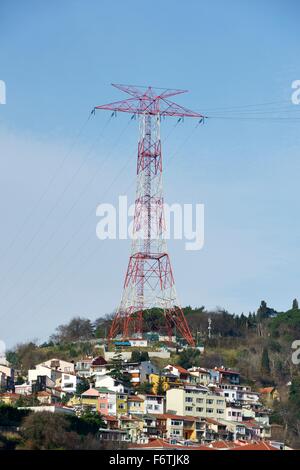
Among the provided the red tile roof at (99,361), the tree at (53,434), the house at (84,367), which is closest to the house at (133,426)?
the tree at (53,434)

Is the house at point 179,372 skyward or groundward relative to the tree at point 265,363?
groundward

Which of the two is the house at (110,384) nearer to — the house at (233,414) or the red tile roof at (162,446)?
the house at (233,414)

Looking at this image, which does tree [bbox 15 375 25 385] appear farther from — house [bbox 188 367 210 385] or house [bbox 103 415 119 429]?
house [bbox 103 415 119 429]

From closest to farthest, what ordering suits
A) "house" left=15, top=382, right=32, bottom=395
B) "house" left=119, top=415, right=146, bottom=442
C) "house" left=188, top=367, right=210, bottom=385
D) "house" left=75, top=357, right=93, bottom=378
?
"house" left=119, top=415, right=146, bottom=442 → "house" left=15, top=382, right=32, bottom=395 → "house" left=188, top=367, right=210, bottom=385 → "house" left=75, top=357, right=93, bottom=378

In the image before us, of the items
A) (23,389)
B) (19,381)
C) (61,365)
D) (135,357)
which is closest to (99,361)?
(135,357)

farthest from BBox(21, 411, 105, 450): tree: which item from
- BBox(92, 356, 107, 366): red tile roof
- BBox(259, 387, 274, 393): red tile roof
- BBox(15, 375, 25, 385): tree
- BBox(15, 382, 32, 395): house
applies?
BBox(259, 387, 274, 393): red tile roof

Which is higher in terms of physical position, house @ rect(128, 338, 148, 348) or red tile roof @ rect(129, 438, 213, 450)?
Answer: house @ rect(128, 338, 148, 348)

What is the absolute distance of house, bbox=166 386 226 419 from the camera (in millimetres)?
66000

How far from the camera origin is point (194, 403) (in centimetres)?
6656

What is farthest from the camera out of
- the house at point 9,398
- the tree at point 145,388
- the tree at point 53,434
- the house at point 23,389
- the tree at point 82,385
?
the house at point 23,389

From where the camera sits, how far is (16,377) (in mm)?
73500

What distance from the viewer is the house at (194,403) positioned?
6600cm
